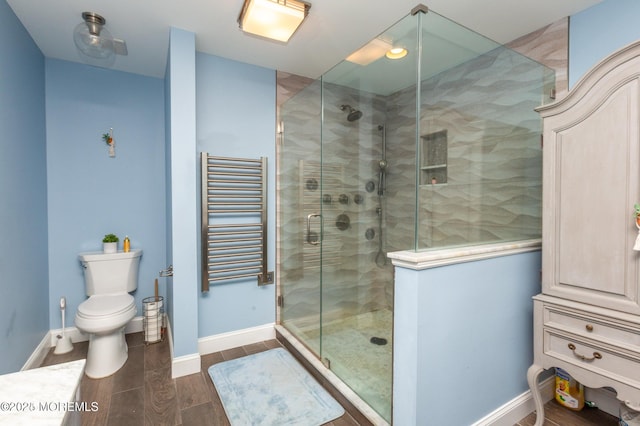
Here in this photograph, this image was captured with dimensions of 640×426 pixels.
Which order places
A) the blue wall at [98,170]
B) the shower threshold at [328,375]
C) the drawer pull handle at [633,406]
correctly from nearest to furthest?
the drawer pull handle at [633,406]
the shower threshold at [328,375]
the blue wall at [98,170]

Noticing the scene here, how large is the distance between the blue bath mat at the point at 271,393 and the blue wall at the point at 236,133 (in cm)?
41

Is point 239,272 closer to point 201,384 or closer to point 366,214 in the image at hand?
point 201,384

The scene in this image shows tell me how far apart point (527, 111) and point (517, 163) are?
36 cm

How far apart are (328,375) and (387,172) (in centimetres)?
149

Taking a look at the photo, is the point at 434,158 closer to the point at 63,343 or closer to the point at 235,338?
the point at 235,338

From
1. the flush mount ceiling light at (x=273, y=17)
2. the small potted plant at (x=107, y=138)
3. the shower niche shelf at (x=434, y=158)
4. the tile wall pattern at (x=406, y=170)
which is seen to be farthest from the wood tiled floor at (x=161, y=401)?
the flush mount ceiling light at (x=273, y=17)

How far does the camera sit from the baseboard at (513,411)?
1.61 meters

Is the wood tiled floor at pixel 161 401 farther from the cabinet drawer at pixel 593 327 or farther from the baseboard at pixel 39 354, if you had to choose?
the cabinet drawer at pixel 593 327

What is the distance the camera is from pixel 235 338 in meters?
2.66

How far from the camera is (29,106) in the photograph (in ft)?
7.25

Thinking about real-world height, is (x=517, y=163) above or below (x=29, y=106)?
below

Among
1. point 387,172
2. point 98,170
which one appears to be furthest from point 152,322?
point 387,172

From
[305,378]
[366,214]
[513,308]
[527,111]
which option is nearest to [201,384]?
[305,378]

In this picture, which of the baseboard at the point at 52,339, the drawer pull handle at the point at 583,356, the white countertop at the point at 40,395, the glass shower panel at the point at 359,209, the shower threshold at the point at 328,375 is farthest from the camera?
the baseboard at the point at 52,339
